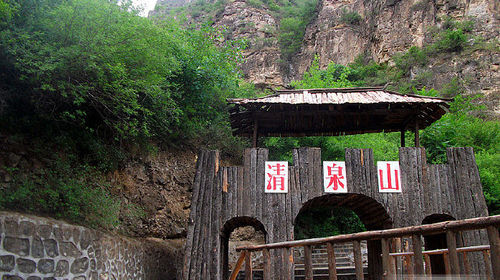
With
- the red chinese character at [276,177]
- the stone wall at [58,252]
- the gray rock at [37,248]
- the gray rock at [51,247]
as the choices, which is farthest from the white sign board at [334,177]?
the gray rock at [37,248]

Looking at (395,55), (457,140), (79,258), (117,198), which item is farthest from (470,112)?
(79,258)

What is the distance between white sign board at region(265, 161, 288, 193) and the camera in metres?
8.42

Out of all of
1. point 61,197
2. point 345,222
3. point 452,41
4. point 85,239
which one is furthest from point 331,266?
point 452,41

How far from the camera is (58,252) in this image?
18.3 ft

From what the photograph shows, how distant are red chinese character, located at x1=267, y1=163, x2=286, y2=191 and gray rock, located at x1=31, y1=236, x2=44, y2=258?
4.76 metres

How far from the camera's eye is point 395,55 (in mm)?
27875

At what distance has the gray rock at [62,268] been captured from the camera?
18.2ft

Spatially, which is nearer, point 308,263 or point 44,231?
point 308,263

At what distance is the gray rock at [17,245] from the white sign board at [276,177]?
4896 millimetres

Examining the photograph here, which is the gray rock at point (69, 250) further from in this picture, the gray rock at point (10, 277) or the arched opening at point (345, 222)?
the arched opening at point (345, 222)

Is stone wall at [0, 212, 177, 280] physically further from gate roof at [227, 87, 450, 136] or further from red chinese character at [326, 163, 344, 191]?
red chinese character at [326, 163, 344, 191]

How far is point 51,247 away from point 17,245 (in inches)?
23.2

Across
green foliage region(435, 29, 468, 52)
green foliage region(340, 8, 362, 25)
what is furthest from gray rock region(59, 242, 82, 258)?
green foliage region(340, 8, 362, 25)

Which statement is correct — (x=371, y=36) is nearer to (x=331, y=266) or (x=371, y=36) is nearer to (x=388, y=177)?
(x=388, y=177)
